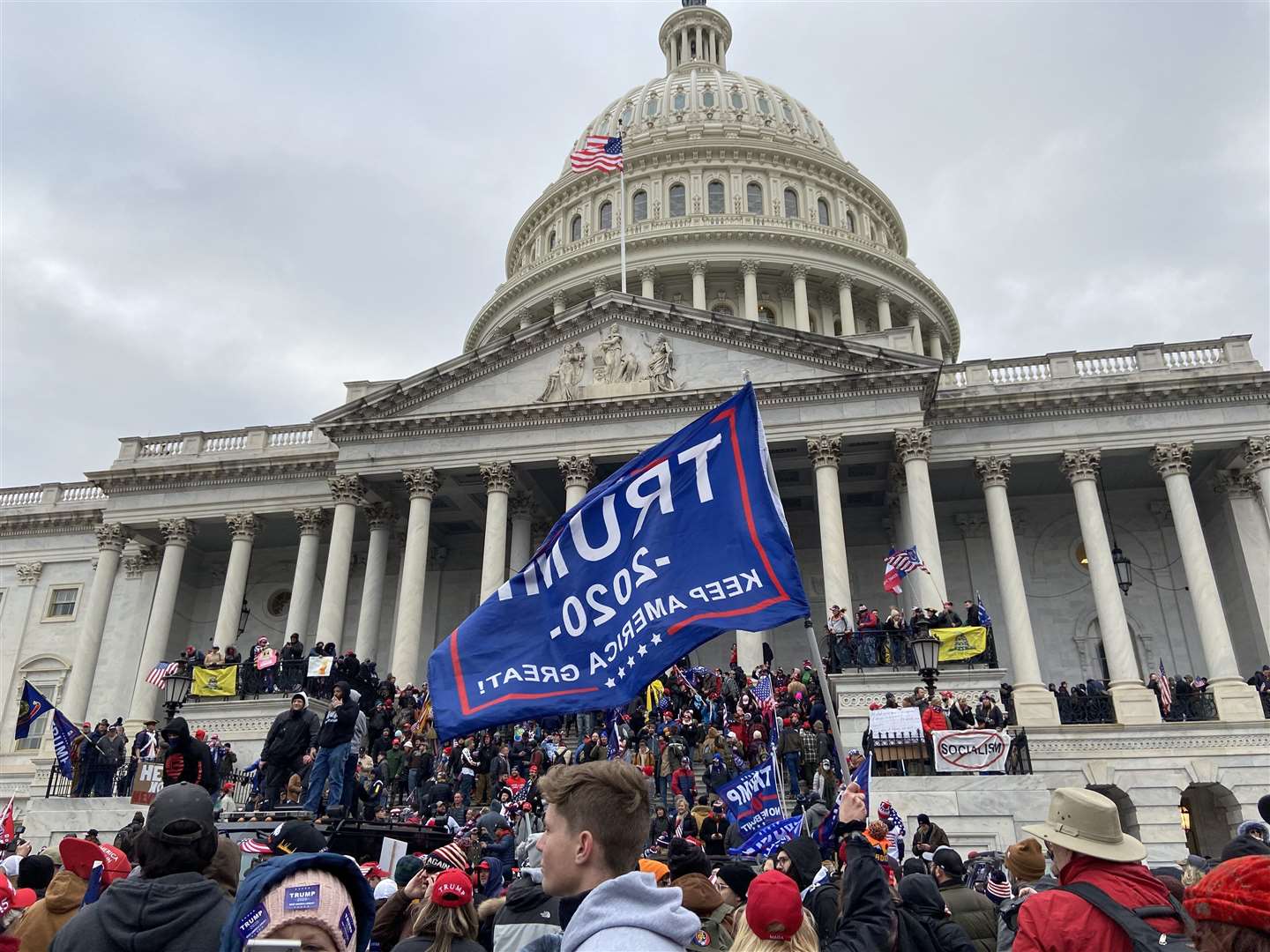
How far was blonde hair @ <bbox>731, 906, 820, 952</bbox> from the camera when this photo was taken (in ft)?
14.1

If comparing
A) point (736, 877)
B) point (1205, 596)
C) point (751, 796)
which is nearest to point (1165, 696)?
point (1205, 596)

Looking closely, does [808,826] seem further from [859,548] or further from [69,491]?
[69,491]

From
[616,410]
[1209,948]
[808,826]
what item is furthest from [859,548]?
[1209,948]

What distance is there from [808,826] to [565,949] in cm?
578

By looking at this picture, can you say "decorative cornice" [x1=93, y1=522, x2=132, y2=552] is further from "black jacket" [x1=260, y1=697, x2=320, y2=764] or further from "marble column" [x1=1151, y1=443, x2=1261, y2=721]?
"marble column" [x1=1151, y1=443, x2=1261, y2=721]

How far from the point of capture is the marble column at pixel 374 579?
3644cm

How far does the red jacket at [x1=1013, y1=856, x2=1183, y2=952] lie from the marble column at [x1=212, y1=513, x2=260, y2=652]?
3834 cm

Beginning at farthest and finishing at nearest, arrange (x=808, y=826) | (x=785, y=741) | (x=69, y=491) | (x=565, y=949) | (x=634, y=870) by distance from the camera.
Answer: (x=69, y=491) → (x=785, y=741) → (x=808, y=826) → (x=634, y=870) → (x=565, y=949)

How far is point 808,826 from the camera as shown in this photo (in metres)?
8.41

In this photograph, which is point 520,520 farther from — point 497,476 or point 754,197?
point 754,197

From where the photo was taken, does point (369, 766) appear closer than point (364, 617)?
Yes

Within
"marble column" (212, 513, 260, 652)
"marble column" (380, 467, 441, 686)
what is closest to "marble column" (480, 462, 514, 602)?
"marble column" (380, 467, 441, 686)

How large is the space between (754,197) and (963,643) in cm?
4306

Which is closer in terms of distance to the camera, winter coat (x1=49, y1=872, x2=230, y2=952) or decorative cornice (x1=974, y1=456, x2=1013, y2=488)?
winter coat (x1=49, y1=872, x2=230, y2=952)
